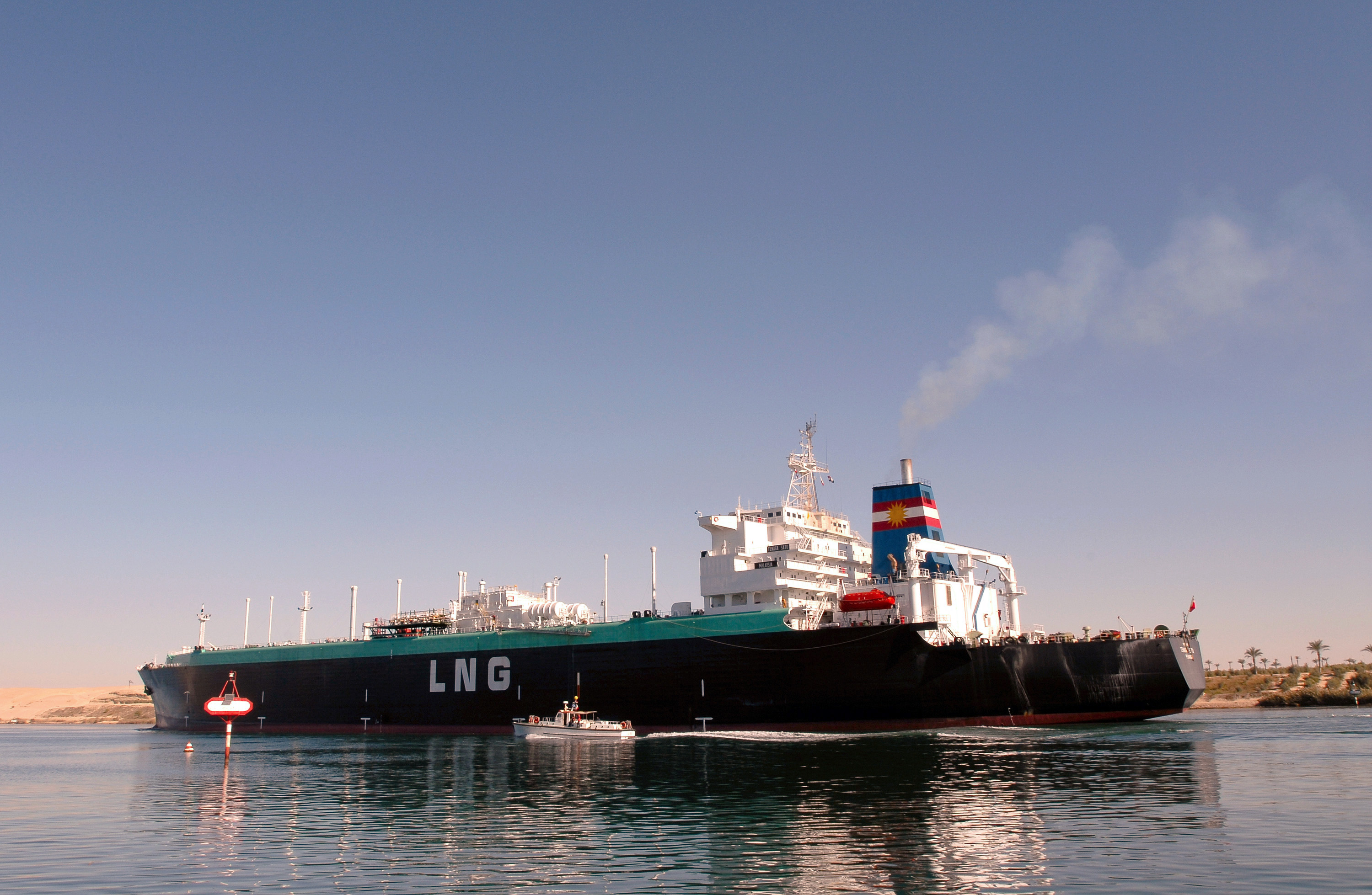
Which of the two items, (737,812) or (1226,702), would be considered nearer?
(737,812)

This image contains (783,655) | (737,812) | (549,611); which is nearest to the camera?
(737,812)

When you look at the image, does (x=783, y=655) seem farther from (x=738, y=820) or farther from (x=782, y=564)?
(x=738, y=820)

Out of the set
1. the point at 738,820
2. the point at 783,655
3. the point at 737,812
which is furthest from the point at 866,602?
the point at 738,820

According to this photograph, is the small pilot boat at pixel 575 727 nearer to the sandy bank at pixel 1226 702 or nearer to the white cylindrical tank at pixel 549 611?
the white cylindrical tank at pixel 549 611

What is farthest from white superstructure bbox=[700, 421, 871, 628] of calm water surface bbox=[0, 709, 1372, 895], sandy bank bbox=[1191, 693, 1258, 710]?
sandy bank bbox=[1191, 693, 1258, 710]

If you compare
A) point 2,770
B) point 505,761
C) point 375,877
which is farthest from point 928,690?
point 2,770

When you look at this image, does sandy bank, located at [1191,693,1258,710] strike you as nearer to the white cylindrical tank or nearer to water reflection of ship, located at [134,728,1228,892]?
water reflection of ship, located at [134,728,1228,892]

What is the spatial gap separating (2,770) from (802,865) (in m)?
47.6

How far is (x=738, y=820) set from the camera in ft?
80.6

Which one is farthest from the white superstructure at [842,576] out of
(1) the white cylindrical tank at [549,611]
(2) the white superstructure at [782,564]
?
(1) the white cylindrical tank at [549,611]

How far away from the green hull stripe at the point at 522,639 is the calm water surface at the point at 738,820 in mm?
7308

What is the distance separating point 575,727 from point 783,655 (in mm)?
12655

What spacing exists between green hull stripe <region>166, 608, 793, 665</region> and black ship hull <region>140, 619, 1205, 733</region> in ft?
0.38

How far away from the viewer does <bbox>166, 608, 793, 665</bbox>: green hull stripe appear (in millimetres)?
51812
